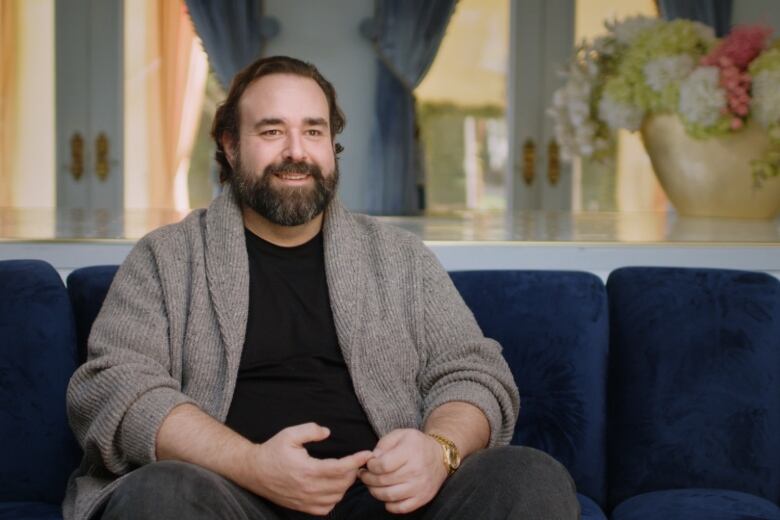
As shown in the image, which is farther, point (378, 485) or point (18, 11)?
point (18, 11)

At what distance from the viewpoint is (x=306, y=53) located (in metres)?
6.21

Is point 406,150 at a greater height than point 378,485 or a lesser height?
greater

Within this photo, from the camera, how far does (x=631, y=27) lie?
9.75 feet

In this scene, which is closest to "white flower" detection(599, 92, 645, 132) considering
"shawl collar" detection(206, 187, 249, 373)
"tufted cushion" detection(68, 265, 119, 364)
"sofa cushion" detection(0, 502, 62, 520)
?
"shawl collar" detection(206, 187, 249, 373)

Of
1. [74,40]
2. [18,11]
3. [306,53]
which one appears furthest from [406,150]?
[18,11]

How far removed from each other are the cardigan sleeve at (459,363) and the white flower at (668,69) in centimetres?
117

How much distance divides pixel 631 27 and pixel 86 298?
1744mm

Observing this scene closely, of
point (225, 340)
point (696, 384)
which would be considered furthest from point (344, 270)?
point (696, 384)

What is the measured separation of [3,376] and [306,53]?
4.53 metres

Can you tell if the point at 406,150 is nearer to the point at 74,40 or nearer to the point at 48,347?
the point at 74,40

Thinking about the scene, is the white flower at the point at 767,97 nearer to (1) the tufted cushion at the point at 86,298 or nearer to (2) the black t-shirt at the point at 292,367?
(2) the black t-shirt at the point at 292,367

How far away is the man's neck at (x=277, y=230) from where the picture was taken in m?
1.97

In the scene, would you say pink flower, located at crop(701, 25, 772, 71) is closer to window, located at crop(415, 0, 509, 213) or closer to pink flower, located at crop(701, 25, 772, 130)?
pink flower, located at crop(701, 25, 772, 130)

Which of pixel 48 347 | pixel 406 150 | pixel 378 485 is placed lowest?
pixel 378 485
